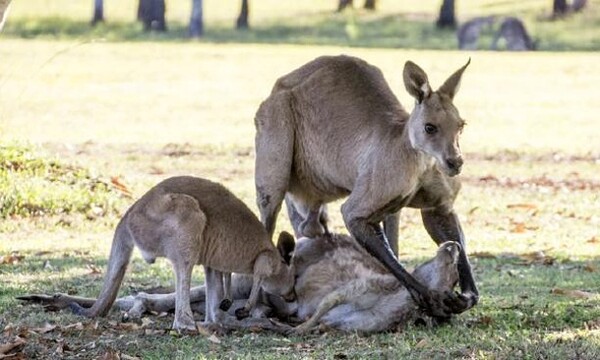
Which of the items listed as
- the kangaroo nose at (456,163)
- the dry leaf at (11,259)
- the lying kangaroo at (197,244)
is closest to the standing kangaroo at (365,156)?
the kangaroo nose at (456,163)

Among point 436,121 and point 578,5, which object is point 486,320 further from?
point 578,5

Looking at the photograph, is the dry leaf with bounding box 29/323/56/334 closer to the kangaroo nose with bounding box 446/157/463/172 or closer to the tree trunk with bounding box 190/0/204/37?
the kangaroo nose with bounding box 446/157/463/172

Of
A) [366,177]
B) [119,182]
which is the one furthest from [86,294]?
[119,182]

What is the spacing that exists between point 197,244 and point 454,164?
146cm

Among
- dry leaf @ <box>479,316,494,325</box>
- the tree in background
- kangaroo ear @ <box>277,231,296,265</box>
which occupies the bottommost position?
the tree in background

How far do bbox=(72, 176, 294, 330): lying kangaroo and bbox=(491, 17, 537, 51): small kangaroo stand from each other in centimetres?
3276

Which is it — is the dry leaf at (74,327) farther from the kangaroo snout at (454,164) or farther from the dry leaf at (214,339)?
the kangaroo snout at (454,164)

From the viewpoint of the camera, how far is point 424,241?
12.5 metres

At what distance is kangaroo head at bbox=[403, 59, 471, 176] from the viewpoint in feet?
24.9

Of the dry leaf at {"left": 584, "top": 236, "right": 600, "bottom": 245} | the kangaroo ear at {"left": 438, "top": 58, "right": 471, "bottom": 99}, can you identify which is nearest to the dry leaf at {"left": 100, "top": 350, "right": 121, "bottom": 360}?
the kangaroo ear at {"left": 438, "top": 58, "right": 471, "bottom": 99}

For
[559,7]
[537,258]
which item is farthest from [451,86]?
[559,7]

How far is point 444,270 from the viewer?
26.0 feet

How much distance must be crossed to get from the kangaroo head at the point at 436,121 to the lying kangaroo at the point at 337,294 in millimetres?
613

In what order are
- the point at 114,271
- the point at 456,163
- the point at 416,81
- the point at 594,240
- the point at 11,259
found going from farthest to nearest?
the point at 594,240 → the point at 11,259 → the point at 114,271 → the point at 416,81 → the point at 456,163
